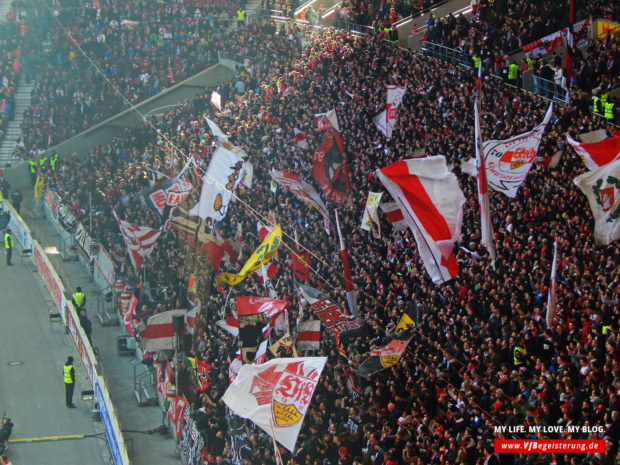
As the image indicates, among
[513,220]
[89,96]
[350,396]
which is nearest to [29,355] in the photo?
[350,396]

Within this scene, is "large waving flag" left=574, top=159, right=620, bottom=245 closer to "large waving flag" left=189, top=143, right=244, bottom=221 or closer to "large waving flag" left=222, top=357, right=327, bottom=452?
"large waving flag" left=222, top=357, right=327, bottom=452

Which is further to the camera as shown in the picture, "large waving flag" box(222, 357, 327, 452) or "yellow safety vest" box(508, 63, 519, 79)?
"yellow safety vest" box(508, 63, 519, 79)

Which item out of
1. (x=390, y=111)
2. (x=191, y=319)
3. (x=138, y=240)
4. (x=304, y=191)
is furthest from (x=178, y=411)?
(x=390, y=111)

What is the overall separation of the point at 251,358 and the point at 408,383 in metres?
3.61

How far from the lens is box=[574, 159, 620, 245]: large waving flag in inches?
651

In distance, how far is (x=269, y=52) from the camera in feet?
141

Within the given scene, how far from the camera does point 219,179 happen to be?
24.0 metres

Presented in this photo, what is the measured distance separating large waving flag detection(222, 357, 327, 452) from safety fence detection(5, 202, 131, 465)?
4.37 metres

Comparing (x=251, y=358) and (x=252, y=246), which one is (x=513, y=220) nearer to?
(x=251, y=358)

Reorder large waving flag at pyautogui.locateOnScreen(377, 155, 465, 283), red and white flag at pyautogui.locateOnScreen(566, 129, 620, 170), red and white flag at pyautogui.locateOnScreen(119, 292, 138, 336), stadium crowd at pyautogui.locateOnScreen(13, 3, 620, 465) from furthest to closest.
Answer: red and white flag at pyautogui.locateOnScreen(119, 292, 138, 336) < red and white flag at pyautogui.locateOnScreen(566, 129, 620, 170) < stadium crowd at pyautogui.locateOnScreen(13, 3, 620, 465) < large waving flag at pyautogui.locateOnScreen(377, 155, 465, 283)

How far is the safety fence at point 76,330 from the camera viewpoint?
2165cm

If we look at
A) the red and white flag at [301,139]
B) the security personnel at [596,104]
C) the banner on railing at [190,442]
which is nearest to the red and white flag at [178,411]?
the banner on railing at [190,442]

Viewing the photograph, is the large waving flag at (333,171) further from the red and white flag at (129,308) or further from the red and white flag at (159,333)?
the red and white flag at (129,308)

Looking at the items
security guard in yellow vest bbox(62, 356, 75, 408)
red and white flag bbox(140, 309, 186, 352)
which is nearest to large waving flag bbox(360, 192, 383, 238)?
red and white flag bbox(140, 309, 186, 352)
